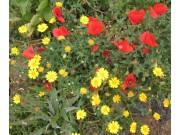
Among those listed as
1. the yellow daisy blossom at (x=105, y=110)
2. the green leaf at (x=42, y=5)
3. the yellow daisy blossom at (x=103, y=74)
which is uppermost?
the green leaf at (x=42, y=5)

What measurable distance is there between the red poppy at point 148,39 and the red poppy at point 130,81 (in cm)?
23

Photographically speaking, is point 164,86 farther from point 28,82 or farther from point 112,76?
point 28,82

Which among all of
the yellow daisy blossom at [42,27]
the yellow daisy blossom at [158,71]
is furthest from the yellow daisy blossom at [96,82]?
A: the yellow daisy blossom at [42,27]

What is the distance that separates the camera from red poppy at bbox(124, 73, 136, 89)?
7.30 ft

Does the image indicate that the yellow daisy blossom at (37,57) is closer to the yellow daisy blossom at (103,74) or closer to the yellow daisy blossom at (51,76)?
the yellow daisy blossom at (51,76)

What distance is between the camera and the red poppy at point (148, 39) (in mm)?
2227

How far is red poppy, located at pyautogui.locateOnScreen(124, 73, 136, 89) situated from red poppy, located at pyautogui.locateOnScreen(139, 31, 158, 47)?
23 centimetres

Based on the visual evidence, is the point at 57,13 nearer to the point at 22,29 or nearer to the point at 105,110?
the point at 22,29

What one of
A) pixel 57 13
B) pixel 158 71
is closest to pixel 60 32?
pixel 57 13

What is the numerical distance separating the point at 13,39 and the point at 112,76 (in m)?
0.91

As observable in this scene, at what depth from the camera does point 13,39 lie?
105 inches

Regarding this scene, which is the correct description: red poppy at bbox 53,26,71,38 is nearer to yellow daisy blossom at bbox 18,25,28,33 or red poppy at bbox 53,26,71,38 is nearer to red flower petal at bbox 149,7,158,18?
yellow daisy blossom at bbox 18,25,28,33

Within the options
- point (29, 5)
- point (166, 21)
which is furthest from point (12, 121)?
point (166, 21)

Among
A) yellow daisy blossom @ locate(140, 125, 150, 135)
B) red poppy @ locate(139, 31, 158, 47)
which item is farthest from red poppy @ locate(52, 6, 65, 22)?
yellow daisy blossom @ locate(140, 125, 150, 135)
